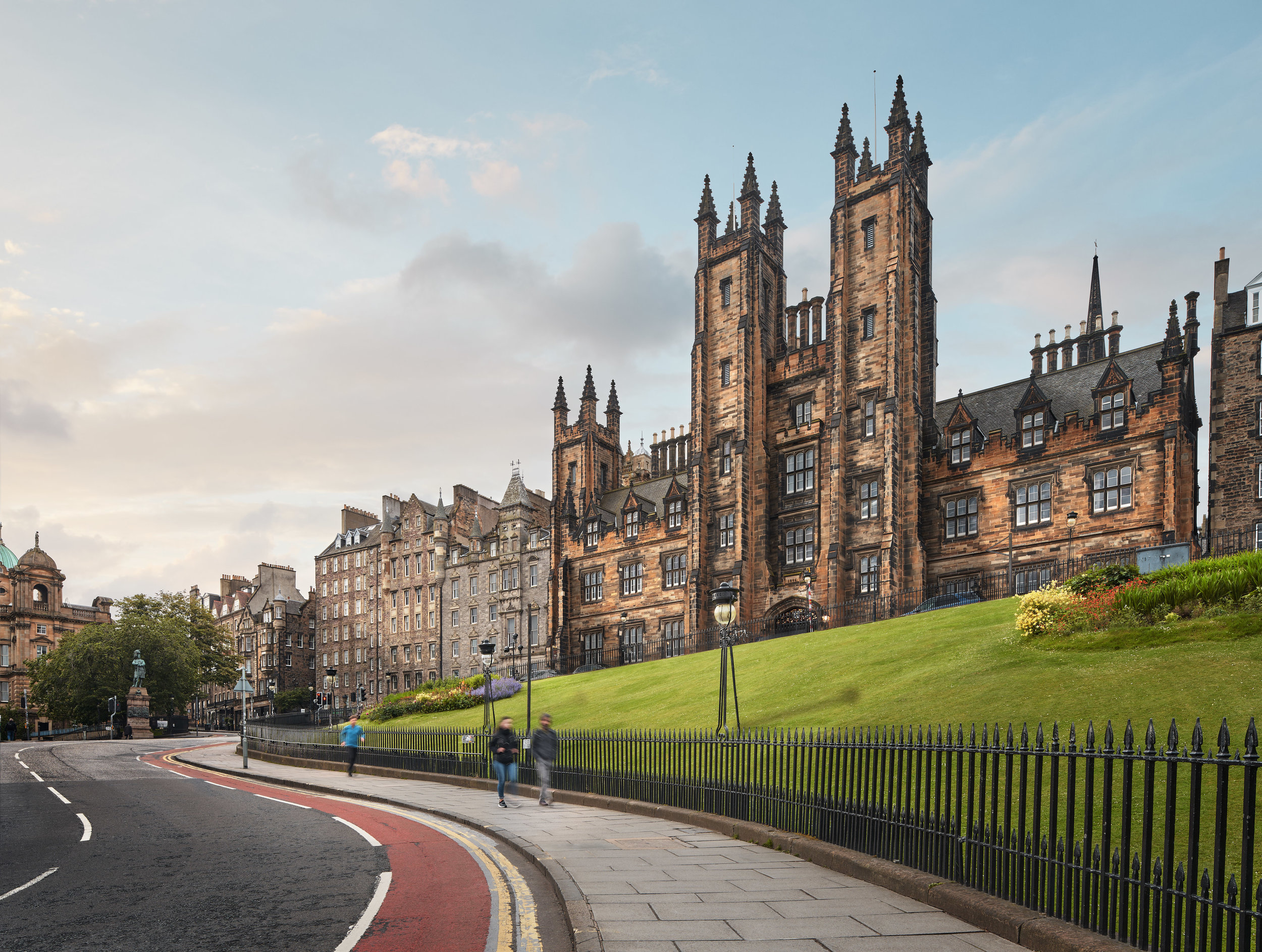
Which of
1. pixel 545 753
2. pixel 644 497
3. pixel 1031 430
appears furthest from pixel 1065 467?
pixel 545 753

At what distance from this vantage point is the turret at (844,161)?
49.0 m

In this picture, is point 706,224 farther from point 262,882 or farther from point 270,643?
point 270,643

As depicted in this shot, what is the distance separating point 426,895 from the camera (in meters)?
9.61

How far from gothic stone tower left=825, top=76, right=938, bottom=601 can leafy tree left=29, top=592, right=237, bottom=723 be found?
4995 centimetres

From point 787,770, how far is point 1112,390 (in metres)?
34.3

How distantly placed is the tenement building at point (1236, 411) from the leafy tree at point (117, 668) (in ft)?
216

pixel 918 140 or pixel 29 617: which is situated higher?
pixel 918 140

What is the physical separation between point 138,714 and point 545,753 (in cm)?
4929

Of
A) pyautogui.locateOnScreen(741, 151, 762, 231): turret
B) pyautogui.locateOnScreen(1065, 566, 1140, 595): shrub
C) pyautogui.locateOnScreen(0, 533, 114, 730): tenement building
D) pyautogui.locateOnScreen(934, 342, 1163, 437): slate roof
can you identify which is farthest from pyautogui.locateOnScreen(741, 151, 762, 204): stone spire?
pyautogui.locateOnScreen(0, 533, 114, 730): tenement building

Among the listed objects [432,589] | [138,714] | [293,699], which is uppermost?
[432,589]

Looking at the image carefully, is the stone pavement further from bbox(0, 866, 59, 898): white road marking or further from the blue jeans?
the blue jeans

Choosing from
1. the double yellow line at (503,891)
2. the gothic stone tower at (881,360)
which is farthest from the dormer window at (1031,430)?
the double yellow line at (503,891)

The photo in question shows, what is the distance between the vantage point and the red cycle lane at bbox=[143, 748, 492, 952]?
7.67 m

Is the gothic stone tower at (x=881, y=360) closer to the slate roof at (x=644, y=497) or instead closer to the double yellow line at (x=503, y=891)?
the slate roof at (x=644, y=497)
